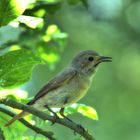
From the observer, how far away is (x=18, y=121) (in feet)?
16.0

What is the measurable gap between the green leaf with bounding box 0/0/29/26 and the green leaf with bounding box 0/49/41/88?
23 cm

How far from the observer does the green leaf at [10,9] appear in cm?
405

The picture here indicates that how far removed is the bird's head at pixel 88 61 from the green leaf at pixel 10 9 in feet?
8.40

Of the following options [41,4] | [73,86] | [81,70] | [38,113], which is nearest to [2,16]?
[38,113]

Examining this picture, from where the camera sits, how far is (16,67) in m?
4.27

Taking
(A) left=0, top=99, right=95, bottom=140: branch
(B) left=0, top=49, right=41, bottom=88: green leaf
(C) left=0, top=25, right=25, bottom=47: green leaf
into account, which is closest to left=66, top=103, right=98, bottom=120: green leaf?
(A) left=0, top=99, right=95, bottom=140: branch

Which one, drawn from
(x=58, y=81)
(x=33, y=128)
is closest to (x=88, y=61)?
(x=58, y=81)

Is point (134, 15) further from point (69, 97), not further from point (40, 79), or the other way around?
point (69, 97)

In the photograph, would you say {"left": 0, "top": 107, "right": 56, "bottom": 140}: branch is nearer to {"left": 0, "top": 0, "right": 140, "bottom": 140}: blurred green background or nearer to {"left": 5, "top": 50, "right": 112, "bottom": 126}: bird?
{"left": 5, "top": 50, "right": 112, "bottom": 126}: bird

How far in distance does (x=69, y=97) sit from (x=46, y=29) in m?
0.82

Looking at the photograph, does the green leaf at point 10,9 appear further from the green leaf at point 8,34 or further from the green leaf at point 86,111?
the green leaf at point 8,34

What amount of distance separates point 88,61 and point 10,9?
9.31ft

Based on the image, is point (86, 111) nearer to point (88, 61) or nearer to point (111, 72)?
point (88, 61)

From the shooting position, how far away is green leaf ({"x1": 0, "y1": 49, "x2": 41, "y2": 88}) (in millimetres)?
4199
